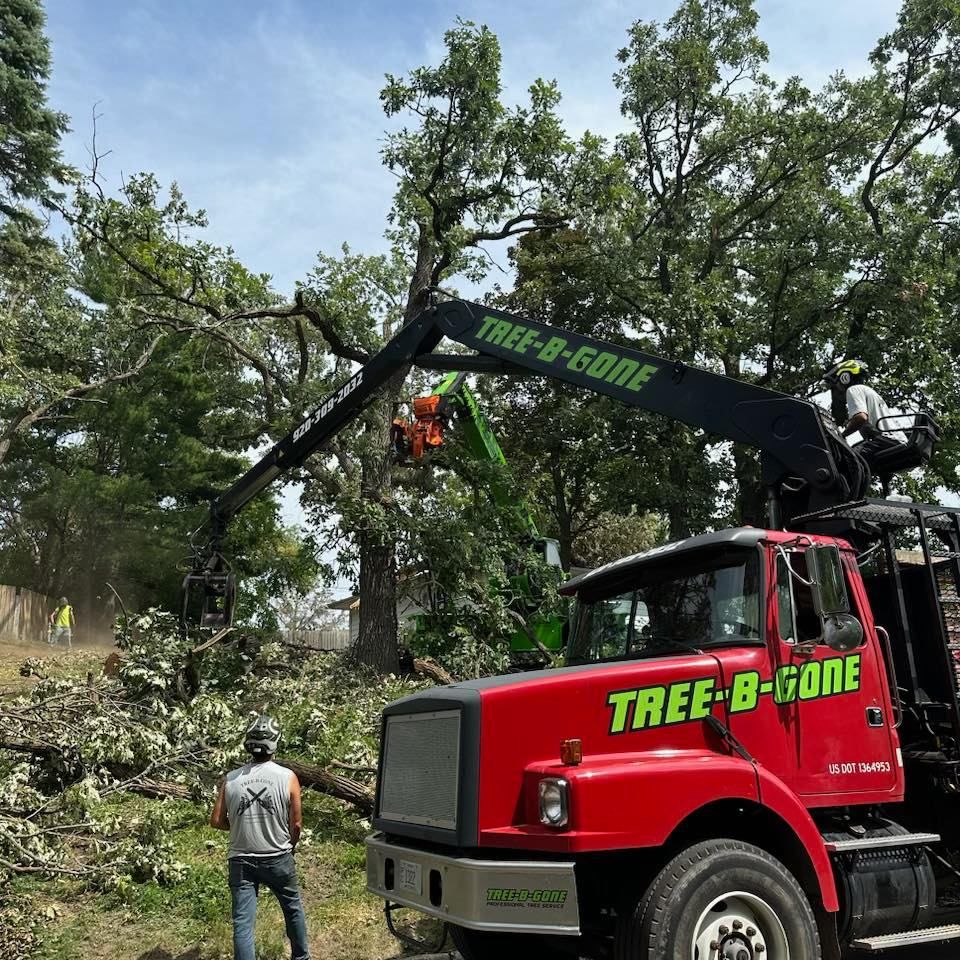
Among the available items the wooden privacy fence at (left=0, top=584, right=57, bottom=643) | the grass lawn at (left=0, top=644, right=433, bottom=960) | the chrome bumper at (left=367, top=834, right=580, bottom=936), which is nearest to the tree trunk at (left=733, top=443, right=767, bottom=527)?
the grass lawn at (left=0, top=644, right=433, bottom=960)

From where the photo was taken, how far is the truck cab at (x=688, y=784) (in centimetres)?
430

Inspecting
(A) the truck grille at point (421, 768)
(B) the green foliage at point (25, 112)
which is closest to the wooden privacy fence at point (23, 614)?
(B) the green foliage at point (25, 112)

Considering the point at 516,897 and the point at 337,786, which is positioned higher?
→ the point at 337,786

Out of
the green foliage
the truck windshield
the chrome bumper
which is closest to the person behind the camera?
the chrome bumper

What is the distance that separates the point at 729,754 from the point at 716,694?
321mm

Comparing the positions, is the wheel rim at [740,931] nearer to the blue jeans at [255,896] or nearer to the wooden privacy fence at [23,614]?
the blue jeans at [255,896]

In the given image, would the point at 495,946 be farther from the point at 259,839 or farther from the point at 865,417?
the point at 865,417

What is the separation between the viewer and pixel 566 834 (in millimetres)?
4215

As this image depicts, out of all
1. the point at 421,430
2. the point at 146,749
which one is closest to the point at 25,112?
the point at 421,430

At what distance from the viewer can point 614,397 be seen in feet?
25.7

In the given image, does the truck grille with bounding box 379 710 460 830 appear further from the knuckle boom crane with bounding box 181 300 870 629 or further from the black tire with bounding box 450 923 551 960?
the knuckle boom crane with bounding box 181 300 870 629

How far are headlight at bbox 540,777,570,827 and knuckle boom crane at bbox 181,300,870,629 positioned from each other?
9.76ft

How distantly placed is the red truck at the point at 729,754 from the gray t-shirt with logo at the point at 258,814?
26.1 inches

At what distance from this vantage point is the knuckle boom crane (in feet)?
20.8
